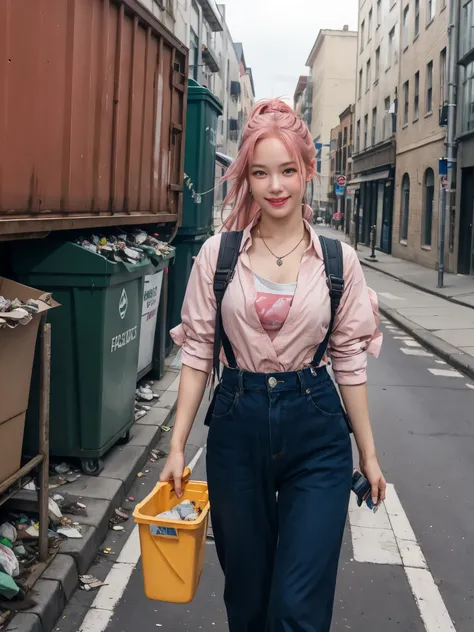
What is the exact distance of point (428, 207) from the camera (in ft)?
84.8

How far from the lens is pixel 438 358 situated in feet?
33.1

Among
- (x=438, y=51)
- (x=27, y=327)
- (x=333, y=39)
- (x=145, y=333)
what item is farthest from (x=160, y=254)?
(x=333, y=39)

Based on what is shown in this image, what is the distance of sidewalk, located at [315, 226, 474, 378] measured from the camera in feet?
34.0

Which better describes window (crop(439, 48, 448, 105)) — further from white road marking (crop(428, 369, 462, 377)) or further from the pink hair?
the pink hair

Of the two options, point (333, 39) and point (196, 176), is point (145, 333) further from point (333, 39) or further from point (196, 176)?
point (333, 39)

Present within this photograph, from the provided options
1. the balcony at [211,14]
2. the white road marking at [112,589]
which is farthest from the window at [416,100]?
the white road marking at [112,589]

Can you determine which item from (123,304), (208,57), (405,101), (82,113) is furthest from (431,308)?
(208,57)

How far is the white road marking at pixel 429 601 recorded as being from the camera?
3.27m

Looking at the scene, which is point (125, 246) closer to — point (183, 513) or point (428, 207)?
point (183, 513)

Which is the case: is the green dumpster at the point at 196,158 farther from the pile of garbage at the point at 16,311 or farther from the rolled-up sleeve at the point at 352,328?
the rolled-up sleeve at the point at 352,328

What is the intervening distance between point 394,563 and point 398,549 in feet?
0.65

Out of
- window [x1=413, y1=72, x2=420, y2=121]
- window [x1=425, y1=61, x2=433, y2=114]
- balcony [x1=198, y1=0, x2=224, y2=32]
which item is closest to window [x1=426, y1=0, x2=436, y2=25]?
window [x1=425, y1=61, x2=433, y2=114]

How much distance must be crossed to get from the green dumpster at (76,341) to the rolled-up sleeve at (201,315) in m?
2.31

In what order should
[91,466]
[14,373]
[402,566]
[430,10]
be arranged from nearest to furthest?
[14,373]
[402,566]
[91,466]
[430,10]
